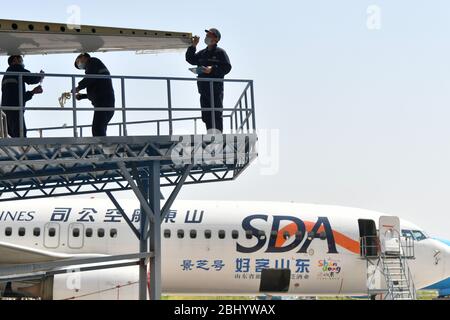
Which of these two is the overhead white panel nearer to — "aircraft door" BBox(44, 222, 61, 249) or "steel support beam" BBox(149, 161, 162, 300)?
"steel support beam" BBox(149, 161, 162, 300)

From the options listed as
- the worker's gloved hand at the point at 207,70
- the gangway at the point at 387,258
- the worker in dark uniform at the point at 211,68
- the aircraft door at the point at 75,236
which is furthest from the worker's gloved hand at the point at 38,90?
the gangway at the point at 387,258

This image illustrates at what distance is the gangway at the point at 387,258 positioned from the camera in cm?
3159

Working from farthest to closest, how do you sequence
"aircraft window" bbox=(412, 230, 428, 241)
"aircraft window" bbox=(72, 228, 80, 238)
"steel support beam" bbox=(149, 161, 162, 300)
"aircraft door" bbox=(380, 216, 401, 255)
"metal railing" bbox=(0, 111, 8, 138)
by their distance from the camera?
"aircraft window" bbox=(412, 230, 428, 241)
"aircraft door" bbox=(380, 216, 401, 255)
"aircraft window" bbox=(72, 228, 80, 238)
"steel support beam" bbox=(149, 161, 162, 300)
"metal railing" bbox=(0, 111, 8, 138)

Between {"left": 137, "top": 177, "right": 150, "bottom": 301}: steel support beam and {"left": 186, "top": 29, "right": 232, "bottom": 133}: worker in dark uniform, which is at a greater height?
{"left": 186, "top": 29, "right": 232, "bottom": 133}: worker in dark uniform

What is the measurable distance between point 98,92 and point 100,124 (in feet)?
2.19

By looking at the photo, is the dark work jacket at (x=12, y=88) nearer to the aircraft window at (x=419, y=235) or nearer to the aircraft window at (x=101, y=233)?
the aircraft window at (x=101, y=233)

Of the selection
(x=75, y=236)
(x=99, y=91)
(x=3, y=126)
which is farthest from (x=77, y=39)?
(x=75, y=236)

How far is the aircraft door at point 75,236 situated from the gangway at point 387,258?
10.5m

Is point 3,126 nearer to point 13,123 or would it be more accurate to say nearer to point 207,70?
point 13,123

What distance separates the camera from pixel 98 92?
55.9 feet

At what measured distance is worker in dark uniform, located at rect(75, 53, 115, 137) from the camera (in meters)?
16.9

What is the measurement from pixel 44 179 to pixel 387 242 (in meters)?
16.4

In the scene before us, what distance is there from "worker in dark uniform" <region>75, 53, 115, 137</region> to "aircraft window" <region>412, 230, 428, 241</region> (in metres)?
19.3

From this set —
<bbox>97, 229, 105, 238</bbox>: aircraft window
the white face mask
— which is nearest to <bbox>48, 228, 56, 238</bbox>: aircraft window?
<bbox>97, 229, 105, 238</bbox>: aircraft window
